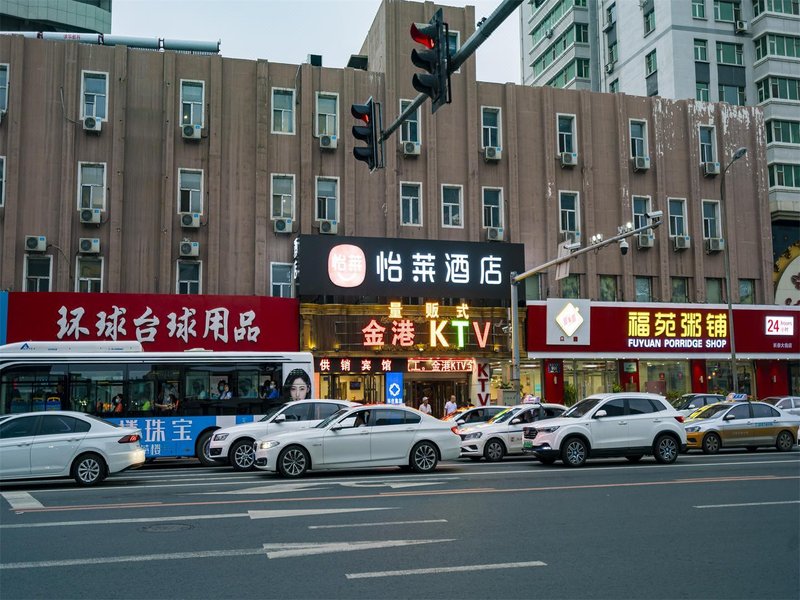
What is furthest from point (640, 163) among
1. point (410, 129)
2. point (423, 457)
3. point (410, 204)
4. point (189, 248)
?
point (423, 457)

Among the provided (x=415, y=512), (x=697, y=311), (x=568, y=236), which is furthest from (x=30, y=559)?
(x=697, y=311)

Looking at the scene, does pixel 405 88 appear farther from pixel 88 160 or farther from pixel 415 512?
pixel 415 512

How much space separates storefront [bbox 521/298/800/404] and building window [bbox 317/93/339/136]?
34.8 feet

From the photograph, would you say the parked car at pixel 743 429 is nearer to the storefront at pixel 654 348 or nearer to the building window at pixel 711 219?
the storefront at pixel 654 348

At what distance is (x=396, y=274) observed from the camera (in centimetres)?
3127

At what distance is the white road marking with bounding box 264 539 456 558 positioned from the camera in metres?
8.84

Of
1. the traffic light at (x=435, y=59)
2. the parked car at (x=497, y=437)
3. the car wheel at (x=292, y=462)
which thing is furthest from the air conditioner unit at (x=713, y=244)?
the traffic light at (x=435, y=59)

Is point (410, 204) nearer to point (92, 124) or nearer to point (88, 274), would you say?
point (92, 124)

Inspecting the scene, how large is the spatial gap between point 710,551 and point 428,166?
85.1ft

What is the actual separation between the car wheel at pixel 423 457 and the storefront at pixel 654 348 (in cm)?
1599

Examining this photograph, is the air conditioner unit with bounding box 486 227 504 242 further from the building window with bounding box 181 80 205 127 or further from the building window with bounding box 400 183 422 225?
the building window with bounding box 181 80 205 127

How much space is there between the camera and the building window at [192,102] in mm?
31500

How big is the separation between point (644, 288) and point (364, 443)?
2232cm

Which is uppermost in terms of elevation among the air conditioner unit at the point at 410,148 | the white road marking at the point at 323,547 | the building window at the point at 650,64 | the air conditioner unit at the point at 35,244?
the building window at the point at 650,64
